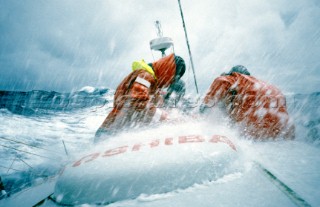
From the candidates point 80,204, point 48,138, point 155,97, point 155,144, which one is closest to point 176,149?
point 155,144

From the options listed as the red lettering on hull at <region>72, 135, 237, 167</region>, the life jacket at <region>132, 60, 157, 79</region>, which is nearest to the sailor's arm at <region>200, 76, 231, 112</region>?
the life jacket at <region>132, 60, 157, 79</region>

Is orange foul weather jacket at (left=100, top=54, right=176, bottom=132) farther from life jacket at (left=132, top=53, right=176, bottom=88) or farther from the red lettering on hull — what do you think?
the red lettering on hull

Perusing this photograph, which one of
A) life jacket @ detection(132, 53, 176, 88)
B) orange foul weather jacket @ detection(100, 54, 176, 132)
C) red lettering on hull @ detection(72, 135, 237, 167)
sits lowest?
red lettering on hull @ detection(72, 135, 237, 167)

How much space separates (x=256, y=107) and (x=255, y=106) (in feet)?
0.06

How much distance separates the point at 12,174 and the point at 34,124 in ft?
16.9

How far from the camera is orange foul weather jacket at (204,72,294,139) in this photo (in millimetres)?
2750

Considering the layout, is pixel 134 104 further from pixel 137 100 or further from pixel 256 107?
pixel 256 107

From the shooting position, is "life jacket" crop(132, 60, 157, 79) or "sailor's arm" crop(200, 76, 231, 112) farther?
"life jacket" crop(132, 60, 157, 79)

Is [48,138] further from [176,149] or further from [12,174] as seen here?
[176,149]

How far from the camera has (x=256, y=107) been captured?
278 centimetres

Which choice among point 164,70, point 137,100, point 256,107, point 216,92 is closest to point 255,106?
point 256,107

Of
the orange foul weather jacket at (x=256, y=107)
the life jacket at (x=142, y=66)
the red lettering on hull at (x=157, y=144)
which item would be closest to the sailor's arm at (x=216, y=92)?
the orange foul weather jacket at (x=256, y=107)

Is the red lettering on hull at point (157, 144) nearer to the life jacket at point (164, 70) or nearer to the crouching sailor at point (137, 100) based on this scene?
the crouching sailor at point (137, 100)

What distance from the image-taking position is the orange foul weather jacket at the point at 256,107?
2.75m
